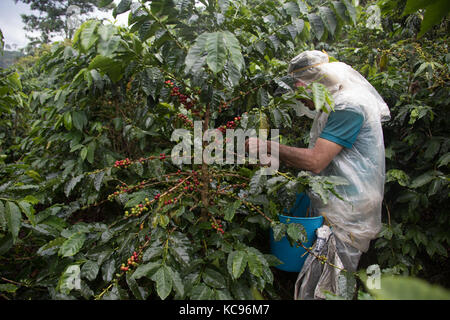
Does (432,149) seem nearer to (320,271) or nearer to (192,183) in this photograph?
(320,271)

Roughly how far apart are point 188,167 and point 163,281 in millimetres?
794

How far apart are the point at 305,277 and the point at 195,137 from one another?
85 centimetres

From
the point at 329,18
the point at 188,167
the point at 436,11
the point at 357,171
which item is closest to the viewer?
the point at 436,11

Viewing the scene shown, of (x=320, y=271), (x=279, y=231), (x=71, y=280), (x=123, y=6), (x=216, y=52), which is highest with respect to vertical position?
(x=123, y=6)

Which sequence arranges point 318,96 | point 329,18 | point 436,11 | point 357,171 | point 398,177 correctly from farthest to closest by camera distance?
point 398,177 → point 357,171 → point 329,18 → point 318,96 → point 436,11

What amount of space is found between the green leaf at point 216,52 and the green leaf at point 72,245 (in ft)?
2.91

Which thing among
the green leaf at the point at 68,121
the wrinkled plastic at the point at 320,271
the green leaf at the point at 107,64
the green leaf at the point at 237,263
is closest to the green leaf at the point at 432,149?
the wrinkled plastic at the point at 320,271

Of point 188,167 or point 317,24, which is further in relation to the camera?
point 188,167

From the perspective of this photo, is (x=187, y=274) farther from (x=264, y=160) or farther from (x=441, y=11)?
(x=441, y=11)

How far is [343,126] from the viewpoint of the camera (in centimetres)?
132

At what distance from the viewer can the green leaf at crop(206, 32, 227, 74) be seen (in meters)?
0.82

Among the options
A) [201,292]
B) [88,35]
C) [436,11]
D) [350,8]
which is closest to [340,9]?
[350,8]

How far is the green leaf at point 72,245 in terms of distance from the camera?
1.09m
